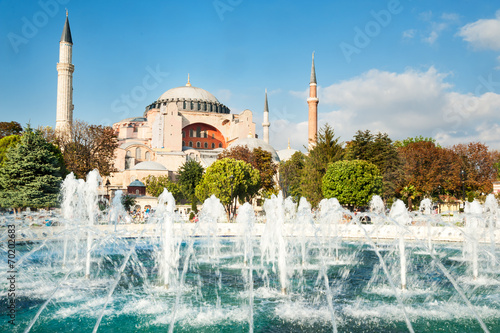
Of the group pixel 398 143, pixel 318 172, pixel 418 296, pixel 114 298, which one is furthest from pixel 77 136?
pixel 398 143

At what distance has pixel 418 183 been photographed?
31.6 meters

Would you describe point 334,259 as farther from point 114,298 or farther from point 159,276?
point 114,298

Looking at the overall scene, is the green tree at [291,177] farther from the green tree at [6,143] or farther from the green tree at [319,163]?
the green tree at [6,143]

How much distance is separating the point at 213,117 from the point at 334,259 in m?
54.4

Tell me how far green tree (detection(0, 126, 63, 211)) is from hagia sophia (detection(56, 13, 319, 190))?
35.0 ft

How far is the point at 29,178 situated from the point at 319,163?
56.6ft

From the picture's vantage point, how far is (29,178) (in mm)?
21297

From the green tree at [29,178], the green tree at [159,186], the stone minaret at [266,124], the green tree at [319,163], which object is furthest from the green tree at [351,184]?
the stone minaret at [266,124]

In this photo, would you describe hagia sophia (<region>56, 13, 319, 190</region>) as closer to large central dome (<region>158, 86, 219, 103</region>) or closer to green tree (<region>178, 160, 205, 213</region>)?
large central dome (<region>158, 86, 219, 103</region>)

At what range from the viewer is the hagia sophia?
41688 millimetres

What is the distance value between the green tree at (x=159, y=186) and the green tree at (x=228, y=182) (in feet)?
40.8

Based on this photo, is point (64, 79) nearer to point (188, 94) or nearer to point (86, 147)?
point (86, 147)

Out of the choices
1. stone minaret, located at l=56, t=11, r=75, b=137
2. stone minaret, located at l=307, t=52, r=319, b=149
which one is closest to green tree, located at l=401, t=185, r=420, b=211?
stone minaret, located at l=307, t=52, r=319, b=149

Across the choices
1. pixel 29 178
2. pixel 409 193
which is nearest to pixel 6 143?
pixel 29 178
